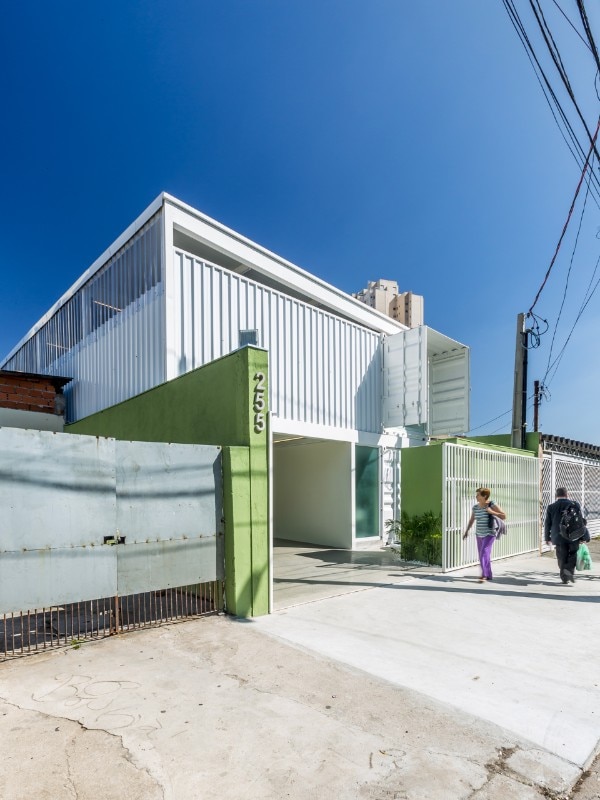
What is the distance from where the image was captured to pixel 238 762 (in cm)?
287

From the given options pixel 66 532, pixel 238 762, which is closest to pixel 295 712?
pixel 238 762

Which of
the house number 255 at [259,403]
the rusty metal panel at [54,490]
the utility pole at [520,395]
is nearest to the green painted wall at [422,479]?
the utility pole at [520,395]

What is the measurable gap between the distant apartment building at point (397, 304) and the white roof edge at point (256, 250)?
294 inches

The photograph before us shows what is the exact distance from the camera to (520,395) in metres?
11.8

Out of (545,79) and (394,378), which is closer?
(545,79)

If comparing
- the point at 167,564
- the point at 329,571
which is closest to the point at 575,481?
the point at 329,571

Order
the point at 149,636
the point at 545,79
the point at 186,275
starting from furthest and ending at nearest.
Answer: the point at 186,275, the point at 545,79, the point at 149,636

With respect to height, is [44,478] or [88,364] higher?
[88,364]

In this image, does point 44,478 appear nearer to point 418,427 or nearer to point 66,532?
point 66,532

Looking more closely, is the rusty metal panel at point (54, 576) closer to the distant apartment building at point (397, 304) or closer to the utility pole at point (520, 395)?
the utility pole at point (520, 395)

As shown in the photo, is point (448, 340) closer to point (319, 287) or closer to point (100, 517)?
point (319, 287)

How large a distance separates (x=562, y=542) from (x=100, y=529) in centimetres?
693

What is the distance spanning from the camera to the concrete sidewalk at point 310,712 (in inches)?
106

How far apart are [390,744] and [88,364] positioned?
1093 cm
